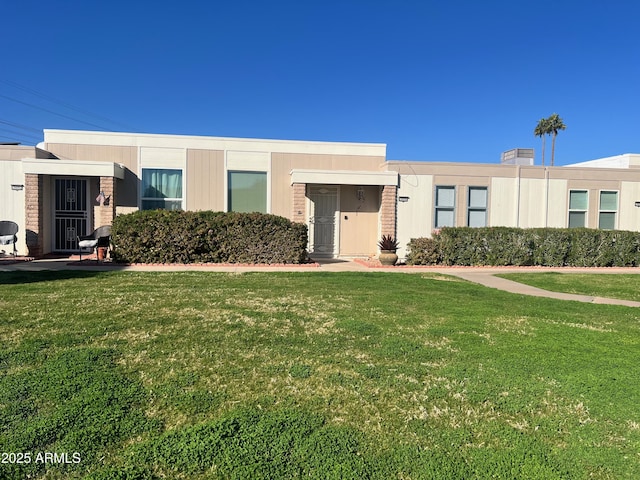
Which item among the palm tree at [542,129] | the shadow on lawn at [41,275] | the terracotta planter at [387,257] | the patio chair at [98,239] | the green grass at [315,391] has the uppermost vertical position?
the palm tree at [542,129]

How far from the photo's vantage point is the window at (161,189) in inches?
525

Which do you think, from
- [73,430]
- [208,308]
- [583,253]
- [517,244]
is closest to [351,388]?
[73,430]

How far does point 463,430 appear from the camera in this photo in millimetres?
2723

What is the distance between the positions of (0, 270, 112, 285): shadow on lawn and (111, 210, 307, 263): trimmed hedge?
1.73m

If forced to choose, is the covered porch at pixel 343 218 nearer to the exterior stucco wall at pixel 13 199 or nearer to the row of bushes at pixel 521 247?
the row of bushes at pixel 521 247

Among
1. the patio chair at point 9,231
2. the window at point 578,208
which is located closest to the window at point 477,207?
the window at point 578,208

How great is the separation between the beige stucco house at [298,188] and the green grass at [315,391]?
25.4ft

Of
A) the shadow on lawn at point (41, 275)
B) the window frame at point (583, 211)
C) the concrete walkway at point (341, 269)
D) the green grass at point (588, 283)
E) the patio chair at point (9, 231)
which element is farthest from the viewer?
the window frame at point (583, 211)

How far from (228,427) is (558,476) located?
71.9 inches

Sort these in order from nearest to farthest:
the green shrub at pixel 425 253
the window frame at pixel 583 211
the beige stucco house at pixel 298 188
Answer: the green shrub at pixel 425 253 < the beige stucco house at pixel 298 188 < the window frame at pixel 583 211

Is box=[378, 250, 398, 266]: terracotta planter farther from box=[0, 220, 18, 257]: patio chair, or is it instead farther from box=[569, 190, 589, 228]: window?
box=[0, 220, 18, 257]: patio chair

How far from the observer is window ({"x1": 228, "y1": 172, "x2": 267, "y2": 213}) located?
13.7 meters

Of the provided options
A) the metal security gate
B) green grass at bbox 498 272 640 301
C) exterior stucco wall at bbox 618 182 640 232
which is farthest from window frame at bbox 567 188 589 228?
the metal security gate

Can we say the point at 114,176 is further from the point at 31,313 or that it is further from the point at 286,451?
the point at 286,451
